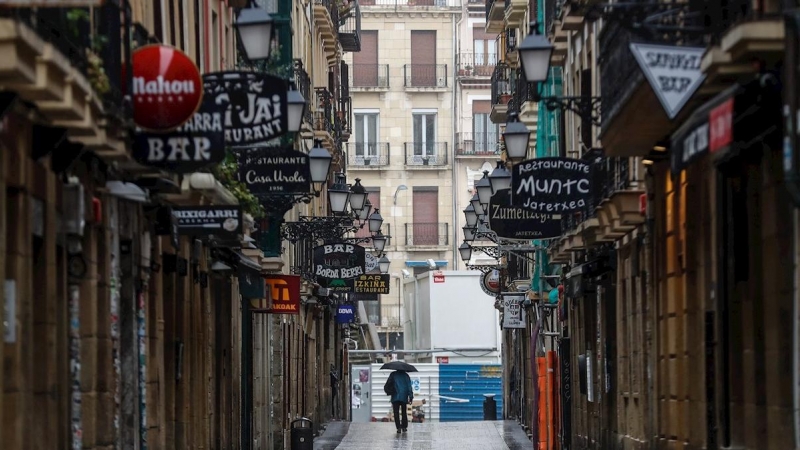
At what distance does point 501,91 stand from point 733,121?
34.5 m

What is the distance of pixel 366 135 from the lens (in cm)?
7569

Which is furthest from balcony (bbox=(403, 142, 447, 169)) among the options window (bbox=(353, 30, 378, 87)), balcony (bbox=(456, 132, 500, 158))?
window (bbox=(353, 30, 378, 87))

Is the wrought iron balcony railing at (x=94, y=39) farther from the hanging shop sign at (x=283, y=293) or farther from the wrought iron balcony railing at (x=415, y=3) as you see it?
the wrought iron balcony railing at (x=415, y=3)

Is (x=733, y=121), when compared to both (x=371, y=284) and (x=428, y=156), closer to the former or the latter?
(x=371, y=284)

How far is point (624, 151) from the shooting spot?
2066 centimetres

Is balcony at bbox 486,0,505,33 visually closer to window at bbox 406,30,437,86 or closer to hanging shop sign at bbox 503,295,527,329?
hanging shop sign at bbox 503,295,527,329

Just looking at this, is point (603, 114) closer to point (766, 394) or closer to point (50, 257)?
point (766, 394)

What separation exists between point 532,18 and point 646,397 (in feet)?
53.4

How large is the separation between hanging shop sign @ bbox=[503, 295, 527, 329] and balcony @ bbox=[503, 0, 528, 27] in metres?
6.45

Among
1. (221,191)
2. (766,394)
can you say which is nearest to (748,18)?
(766,394)

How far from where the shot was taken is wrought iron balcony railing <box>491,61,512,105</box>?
48.2 metres

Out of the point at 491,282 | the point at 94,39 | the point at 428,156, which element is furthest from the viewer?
the point at 428,156

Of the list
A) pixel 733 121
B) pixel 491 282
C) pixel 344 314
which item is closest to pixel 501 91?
pixel 491 282

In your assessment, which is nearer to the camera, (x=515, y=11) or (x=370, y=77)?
(x=515, y=11)
